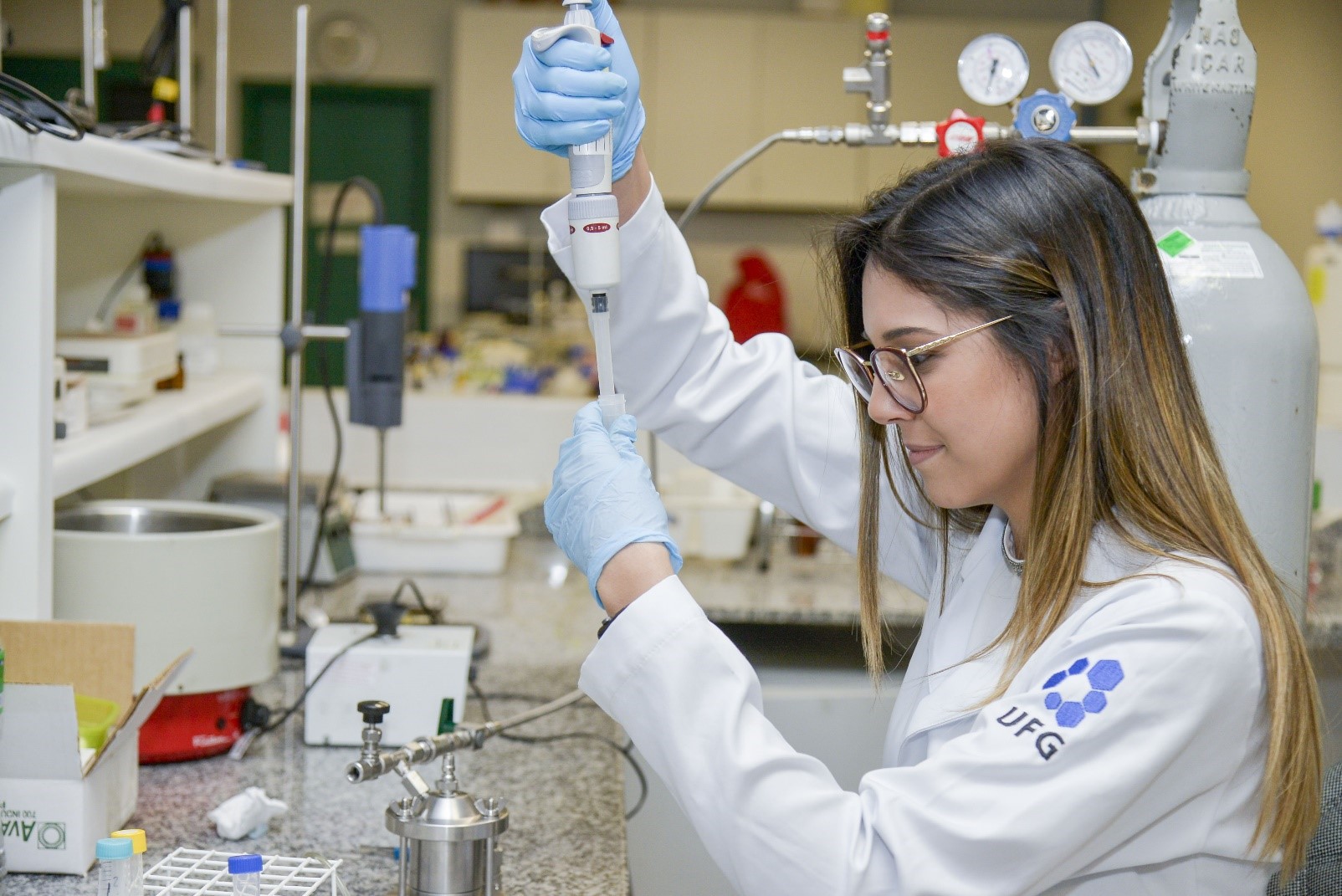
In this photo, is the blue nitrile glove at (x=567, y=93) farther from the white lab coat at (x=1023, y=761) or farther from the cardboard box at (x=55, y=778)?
the cardboard box at (x=55, y=778)

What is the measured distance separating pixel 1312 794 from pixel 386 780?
90 centimetres

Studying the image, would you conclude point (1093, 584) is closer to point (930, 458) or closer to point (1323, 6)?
point (930, 458)

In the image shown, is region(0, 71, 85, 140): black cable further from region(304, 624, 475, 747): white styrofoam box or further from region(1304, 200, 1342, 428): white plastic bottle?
region(1304, 200, 1342, 428): white plastic bottle

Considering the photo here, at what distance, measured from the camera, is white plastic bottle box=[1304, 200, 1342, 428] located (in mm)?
3150

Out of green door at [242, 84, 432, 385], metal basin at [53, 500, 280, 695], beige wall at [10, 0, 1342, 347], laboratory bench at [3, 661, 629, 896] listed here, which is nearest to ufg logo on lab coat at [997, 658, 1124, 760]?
laboratory bench at [3, 661, 629, 896]

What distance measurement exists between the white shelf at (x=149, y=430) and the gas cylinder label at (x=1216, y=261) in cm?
113

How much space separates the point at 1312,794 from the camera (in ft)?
3.13

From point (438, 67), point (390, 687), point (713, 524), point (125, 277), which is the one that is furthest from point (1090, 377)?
point (438, 67)

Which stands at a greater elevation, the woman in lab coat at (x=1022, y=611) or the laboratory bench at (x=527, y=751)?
the woman in lab coat at (x=1022, y=611)

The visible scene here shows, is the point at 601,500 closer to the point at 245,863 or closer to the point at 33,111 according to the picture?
the point at 245,863

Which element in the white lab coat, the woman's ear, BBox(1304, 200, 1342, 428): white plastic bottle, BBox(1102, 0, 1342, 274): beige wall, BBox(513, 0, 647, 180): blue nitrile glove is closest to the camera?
the white lab coat

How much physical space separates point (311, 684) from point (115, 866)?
470 mm

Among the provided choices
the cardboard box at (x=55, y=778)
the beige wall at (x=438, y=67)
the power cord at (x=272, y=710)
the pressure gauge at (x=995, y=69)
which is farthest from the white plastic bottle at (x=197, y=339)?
the beige wall at (x=438, y=67)

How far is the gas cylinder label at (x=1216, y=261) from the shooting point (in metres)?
1.26
